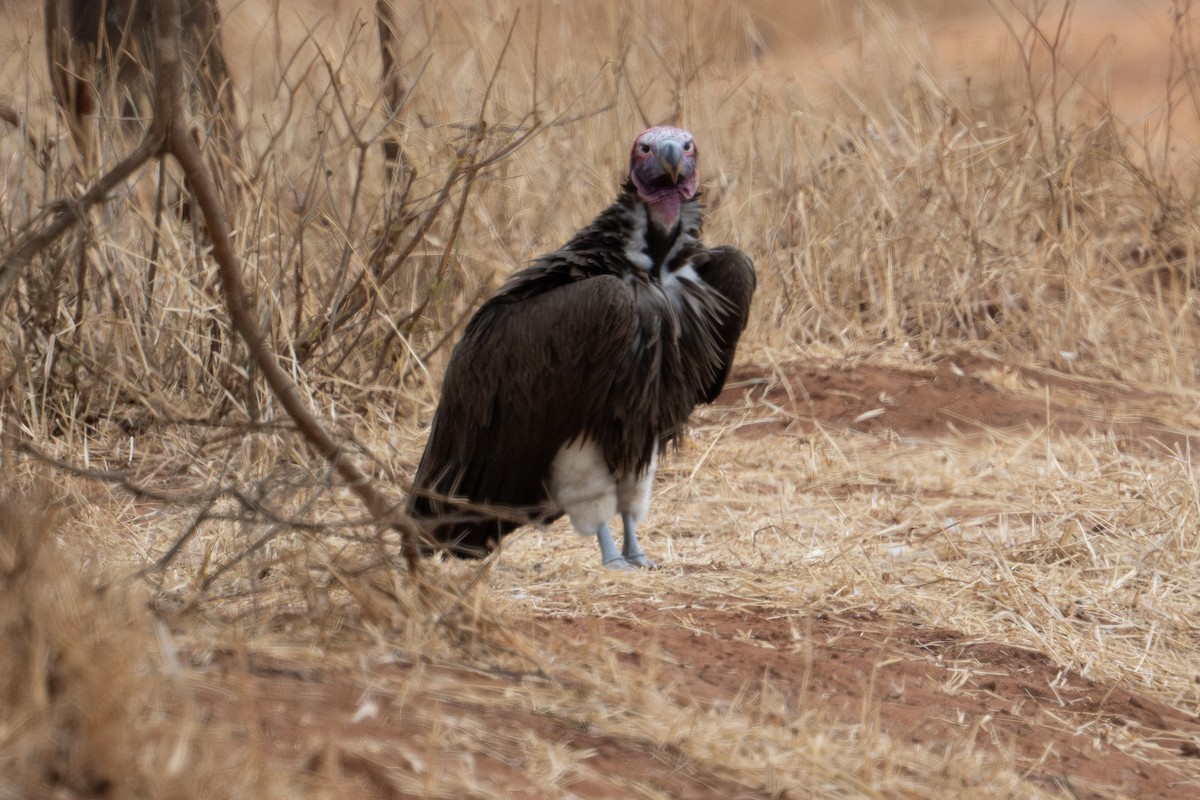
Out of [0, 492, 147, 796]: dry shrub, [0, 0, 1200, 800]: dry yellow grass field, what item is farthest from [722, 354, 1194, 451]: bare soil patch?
[0, 492, 147, 796]: dry shrub

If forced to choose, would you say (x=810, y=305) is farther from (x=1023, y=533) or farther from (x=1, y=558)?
(x=1, y=558)

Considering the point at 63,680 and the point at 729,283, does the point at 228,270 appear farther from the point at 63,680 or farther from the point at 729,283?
the point at 729,283

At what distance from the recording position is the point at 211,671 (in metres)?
2.28

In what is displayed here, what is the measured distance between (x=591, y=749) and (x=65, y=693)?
0.82 meters

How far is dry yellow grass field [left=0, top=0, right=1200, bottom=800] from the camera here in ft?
7.43

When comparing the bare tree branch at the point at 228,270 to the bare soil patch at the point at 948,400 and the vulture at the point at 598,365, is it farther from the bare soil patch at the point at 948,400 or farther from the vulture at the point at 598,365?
the bare soil patch at the point at 948,400

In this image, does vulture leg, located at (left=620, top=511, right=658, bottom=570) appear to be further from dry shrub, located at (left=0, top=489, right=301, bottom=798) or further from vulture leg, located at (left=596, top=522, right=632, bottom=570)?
dry shrub, located at (left=0, top=489, right=301, bottom=798)

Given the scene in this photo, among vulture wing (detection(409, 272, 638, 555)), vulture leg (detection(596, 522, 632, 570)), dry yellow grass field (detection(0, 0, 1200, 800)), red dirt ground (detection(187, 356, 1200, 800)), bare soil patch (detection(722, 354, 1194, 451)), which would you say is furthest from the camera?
bare soil patch (detection(722, 354, 1194, 451))

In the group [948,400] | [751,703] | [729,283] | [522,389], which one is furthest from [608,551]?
[948,400]

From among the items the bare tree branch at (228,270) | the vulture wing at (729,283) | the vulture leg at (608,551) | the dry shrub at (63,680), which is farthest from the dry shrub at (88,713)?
the vulture wing at (729,283)

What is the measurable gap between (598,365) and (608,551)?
23.8 inches

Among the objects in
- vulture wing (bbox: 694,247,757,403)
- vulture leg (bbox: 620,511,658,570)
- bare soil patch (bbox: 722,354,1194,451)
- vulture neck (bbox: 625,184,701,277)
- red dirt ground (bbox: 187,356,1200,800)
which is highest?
vulture neck (bbox: 625,184,701,277)

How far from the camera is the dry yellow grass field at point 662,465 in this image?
7.43ft

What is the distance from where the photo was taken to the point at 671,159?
451 cm
